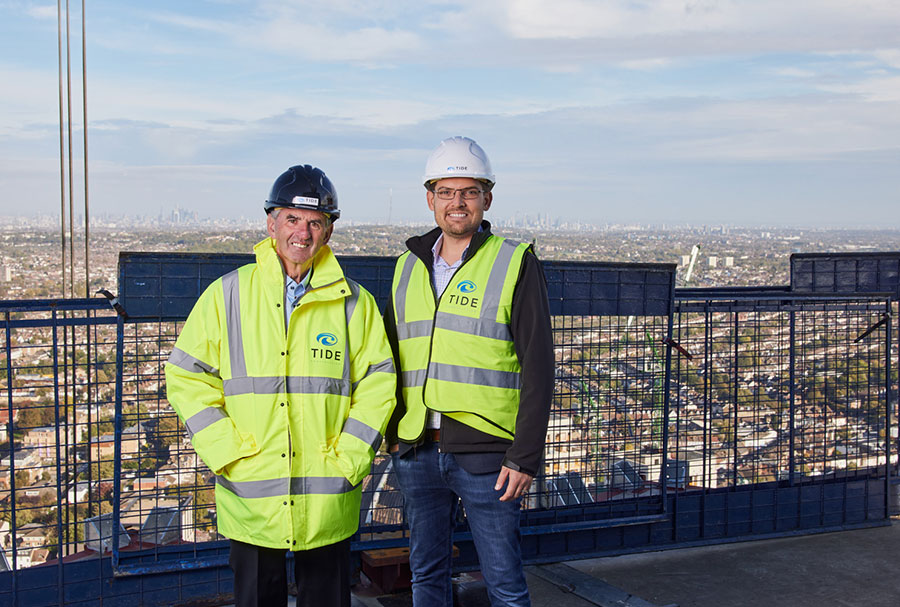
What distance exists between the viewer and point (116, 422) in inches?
172

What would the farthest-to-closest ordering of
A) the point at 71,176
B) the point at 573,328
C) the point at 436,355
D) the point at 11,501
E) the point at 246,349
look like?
the point at 71,176, the point at 573,328, the point at 11,501, the point at 436,355, the point at 246,349

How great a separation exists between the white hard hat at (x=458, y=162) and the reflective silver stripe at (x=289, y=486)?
50.0 inches

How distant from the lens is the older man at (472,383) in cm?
328

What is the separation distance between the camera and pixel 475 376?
132 inches

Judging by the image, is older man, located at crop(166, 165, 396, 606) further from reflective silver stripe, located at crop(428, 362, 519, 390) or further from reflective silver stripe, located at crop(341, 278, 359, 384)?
reflective silver stripe, located at crop(428, 362, 519, 390)

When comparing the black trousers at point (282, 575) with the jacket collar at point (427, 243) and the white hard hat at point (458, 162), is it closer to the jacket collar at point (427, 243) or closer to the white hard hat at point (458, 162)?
the jacket collar at point (427, 243)

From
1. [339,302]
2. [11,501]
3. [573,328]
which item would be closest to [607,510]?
[573,328]

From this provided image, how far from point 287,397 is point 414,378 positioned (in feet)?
1.86

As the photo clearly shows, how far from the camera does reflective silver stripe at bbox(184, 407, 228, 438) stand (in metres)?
3.15

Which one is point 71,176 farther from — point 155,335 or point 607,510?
point 607,510

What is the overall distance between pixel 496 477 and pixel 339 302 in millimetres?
932

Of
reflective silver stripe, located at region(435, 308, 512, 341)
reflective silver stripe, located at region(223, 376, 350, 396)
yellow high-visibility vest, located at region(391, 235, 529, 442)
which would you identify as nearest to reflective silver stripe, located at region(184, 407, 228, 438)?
reflective silver stripe, located at region(223, 376, 350, 396)

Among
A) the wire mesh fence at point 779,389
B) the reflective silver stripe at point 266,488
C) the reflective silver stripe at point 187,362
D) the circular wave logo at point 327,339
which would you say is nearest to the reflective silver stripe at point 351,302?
the circular wave logo at point 327,339

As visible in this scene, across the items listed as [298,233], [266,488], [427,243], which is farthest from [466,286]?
[266,488]
